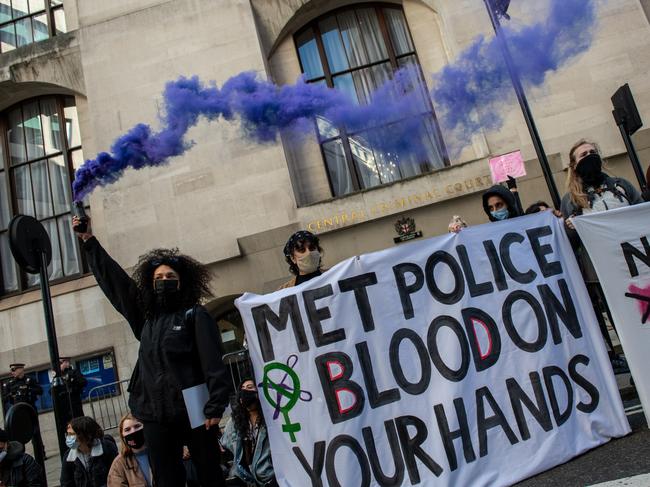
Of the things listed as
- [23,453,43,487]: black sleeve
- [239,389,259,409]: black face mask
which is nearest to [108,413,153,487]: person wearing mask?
[239,389,259,409]: black face mask

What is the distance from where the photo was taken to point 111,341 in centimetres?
1053

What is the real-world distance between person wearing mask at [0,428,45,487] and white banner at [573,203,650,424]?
5288mm

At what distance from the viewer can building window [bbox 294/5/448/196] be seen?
35.8 feet

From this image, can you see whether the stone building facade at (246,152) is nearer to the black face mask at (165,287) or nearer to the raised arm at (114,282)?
the raised arm at (114,282)

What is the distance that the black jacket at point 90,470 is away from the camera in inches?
193

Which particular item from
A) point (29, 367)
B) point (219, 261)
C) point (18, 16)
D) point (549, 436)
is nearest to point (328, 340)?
point (549, 436)

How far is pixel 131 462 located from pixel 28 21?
13.5 meters

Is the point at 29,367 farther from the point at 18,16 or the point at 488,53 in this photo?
the point at 488,53

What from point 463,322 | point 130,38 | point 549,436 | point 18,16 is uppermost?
point 18,16

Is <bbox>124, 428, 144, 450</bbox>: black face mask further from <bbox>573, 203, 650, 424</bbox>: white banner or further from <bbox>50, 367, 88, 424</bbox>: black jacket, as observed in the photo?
<bbox>573, 203, 650, 424</bbox>: white banner

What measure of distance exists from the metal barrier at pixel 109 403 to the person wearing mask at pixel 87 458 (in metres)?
4.65

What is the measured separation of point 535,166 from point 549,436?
7839 millimetres

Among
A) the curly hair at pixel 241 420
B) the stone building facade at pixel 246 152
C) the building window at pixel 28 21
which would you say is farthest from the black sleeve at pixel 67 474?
the building window at pixel 28 21

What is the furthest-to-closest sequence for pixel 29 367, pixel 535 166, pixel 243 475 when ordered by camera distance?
pixel 29 367, pixel 535 166, pixel 243 475
